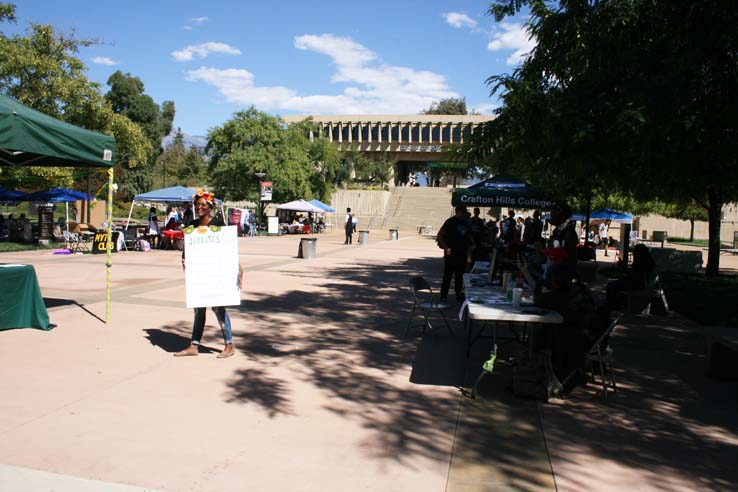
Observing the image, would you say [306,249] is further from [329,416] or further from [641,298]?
[329,416]

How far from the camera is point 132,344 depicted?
23.4ft

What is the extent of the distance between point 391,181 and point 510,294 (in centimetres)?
7988

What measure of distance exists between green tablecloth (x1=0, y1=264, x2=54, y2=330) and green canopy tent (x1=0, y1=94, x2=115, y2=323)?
3.02ft

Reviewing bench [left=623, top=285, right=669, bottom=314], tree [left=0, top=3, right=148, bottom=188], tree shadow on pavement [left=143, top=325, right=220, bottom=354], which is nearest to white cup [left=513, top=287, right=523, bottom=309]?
tree shadow on pavement [left=143, top=325, right=220, bottom=354]

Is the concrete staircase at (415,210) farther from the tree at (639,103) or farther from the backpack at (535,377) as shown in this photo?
the backpack at (535,377)

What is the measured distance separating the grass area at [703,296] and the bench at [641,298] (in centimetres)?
67

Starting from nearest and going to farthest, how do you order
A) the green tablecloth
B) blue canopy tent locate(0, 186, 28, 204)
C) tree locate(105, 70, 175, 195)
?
the green tablecloth < blue canopy tent locate(0, 186, 28, 204) < tree locate(105, 70, 175, 195)

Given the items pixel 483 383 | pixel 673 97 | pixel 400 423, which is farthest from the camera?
pixel 673 97

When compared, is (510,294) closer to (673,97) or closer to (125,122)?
(673,97)

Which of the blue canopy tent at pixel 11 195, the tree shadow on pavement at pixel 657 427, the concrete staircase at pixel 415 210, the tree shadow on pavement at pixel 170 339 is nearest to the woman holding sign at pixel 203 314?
the tree shadow on pavement at pixel 170 339

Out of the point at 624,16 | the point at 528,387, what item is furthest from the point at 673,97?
the point at 528,387

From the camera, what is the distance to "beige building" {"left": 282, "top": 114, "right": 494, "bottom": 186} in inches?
3282

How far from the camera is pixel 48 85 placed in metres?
22.2

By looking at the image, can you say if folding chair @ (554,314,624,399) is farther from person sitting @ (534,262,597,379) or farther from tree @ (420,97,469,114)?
tree @ (420,97,469,114)
